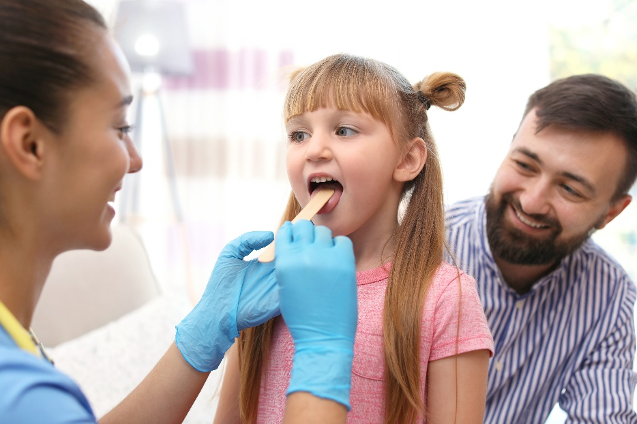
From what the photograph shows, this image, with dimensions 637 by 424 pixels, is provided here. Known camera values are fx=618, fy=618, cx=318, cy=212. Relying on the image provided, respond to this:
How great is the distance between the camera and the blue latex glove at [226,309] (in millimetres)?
1063

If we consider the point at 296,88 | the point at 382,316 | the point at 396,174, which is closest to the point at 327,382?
the point at 382,316

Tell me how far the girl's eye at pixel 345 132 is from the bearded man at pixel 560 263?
0.57m

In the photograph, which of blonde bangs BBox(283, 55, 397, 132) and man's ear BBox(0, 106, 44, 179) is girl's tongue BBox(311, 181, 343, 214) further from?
man's ear BBox(0, 106, 44, 179)

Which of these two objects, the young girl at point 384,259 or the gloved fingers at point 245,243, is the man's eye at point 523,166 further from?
the gloved fingers at point 245,243

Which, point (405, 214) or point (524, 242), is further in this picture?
point (524, 242)

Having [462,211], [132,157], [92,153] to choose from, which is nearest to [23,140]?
[92,153]

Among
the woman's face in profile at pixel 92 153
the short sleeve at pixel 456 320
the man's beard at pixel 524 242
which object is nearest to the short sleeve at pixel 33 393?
the woman's face in profile at pixel 92 153

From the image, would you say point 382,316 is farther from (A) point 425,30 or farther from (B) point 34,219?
(A) point 425,30

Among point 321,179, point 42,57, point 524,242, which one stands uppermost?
point 42,57

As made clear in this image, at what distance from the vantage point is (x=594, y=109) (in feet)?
5.07

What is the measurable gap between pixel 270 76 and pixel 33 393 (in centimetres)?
294

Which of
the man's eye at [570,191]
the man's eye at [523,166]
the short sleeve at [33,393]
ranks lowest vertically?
the man's eye at [570,191]

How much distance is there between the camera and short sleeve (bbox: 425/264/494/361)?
1002 millimetres

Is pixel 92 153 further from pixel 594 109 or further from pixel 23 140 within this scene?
pixel 594 109
